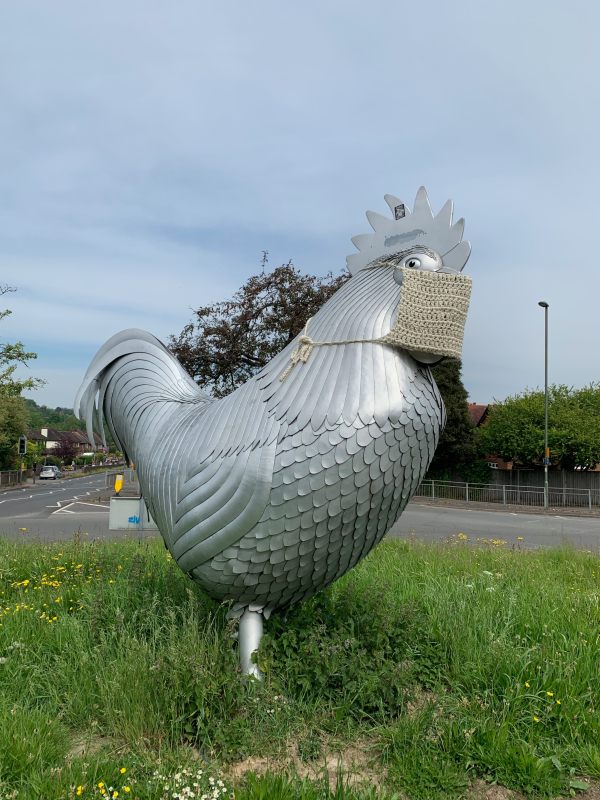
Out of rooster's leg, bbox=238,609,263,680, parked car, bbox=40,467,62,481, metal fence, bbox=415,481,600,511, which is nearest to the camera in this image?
rooster's leg, bbox=238,609,263,680

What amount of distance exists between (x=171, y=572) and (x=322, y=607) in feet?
4.41

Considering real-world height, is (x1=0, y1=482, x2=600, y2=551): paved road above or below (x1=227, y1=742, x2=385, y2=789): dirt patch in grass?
below

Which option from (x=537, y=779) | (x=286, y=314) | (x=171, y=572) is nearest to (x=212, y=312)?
(x=286, y=314)

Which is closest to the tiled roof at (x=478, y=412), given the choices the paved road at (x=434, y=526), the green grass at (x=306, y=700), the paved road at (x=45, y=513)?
the paved road at (x=434, y=526)

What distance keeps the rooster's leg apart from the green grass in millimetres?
65

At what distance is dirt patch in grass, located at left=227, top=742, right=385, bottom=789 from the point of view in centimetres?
256

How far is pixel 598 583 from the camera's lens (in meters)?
5.44

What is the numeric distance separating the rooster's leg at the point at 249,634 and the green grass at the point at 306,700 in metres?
0.07

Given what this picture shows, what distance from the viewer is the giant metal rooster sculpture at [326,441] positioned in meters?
2.65

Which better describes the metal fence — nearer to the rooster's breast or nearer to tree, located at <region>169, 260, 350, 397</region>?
tree, located at <region>169, 260, 350, 397</region>

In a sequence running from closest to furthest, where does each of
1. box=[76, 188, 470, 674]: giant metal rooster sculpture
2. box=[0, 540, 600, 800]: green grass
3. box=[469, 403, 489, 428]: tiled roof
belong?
box=[0, 540, 600, 800]: green grass → box=[76, 188, 470, 674]: giant metal rooster sculpture → box=[469, 403, 489, 428]: tiled roof

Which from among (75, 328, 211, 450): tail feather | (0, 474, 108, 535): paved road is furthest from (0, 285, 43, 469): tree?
(75, 328, 211, 450): tail feather

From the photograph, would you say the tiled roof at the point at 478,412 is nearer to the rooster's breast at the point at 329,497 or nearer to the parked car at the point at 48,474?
the parked car at the point at 48,474

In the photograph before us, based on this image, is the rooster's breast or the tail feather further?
the tail feather
